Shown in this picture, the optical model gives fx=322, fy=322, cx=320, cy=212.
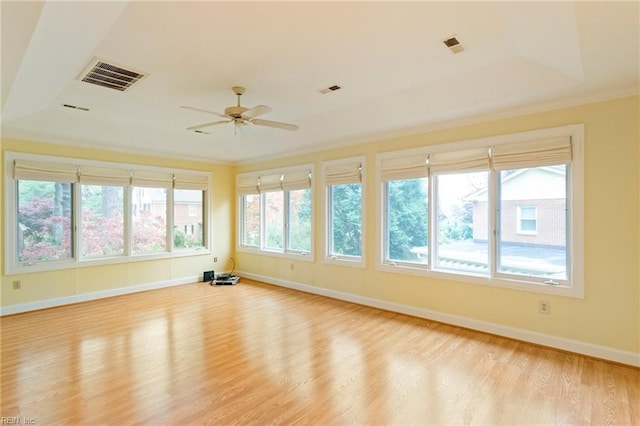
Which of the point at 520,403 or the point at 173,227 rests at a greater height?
the point at 173,227

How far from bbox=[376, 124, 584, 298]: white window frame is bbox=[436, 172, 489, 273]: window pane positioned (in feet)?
0.30

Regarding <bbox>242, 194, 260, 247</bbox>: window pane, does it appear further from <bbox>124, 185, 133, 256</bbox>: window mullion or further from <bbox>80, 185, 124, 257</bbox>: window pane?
<bbox>80, 185, 124, 257</bbox>: window pane

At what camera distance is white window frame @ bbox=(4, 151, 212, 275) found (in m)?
4.49

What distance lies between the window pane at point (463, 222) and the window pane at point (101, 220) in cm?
520

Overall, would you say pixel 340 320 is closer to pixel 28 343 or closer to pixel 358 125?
pixel 358 125

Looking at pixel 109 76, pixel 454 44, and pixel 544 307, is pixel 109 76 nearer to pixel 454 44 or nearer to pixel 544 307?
pixel 454 44

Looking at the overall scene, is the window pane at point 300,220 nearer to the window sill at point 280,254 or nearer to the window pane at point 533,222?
the window sill at point 280,254

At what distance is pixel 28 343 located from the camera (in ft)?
11.2

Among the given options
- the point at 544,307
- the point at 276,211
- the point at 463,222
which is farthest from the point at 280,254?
the point at 544,307

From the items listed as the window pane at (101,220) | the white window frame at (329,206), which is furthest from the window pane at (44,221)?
the white window frame at (329,206)

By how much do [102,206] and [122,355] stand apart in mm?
3188

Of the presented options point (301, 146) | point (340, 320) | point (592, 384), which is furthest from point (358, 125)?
point (592, 384)

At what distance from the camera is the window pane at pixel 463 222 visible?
153 inches

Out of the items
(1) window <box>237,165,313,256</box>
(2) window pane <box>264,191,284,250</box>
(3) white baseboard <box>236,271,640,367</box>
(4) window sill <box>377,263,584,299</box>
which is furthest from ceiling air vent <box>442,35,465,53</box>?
(2) window pane <box>264,191,284,250</box>
